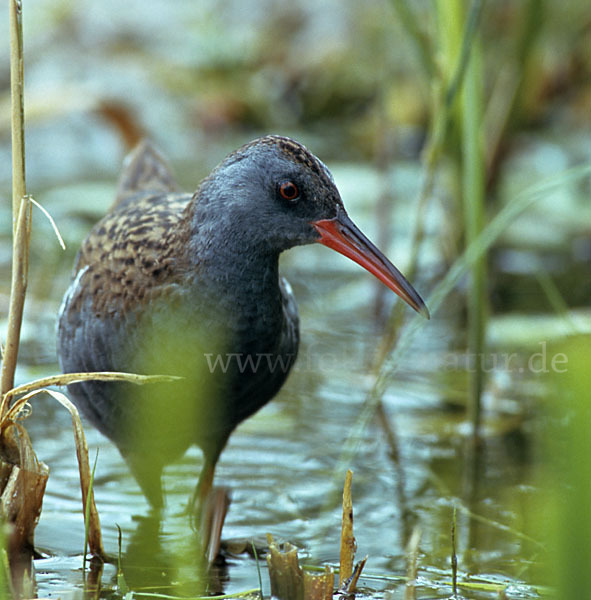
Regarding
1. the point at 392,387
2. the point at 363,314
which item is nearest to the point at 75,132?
the point at 363,314

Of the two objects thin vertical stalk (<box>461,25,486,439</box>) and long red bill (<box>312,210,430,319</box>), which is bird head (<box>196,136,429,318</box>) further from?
thin vertical stalk (<box>461,25,486,439</box>)

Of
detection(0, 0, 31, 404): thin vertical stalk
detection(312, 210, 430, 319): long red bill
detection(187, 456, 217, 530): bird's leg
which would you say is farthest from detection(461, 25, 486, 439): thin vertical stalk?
detection(0, 0, 31, 404): thin vertical stalk

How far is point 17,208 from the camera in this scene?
2518 millimetres

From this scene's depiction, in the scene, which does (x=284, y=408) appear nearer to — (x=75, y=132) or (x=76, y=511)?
(x=76, y=511)

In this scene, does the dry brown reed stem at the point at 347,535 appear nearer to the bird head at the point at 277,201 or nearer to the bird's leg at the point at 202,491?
the bird head at the point at 277,201

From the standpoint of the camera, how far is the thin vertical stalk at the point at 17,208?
7.98 feet

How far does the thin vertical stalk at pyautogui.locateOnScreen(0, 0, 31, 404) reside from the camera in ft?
7.98

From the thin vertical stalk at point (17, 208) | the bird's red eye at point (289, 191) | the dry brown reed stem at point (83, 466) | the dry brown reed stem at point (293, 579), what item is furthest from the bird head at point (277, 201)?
the dry brown reed stem at point (293, 579)

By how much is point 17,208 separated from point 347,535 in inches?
42.5

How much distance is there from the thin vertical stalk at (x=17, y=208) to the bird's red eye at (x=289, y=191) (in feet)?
2.03

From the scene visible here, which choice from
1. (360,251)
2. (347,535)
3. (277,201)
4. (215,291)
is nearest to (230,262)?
(215,291)

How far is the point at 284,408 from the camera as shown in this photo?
4117 millimetres

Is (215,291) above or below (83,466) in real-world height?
above

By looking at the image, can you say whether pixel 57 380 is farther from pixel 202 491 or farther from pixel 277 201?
pixel 202 491
